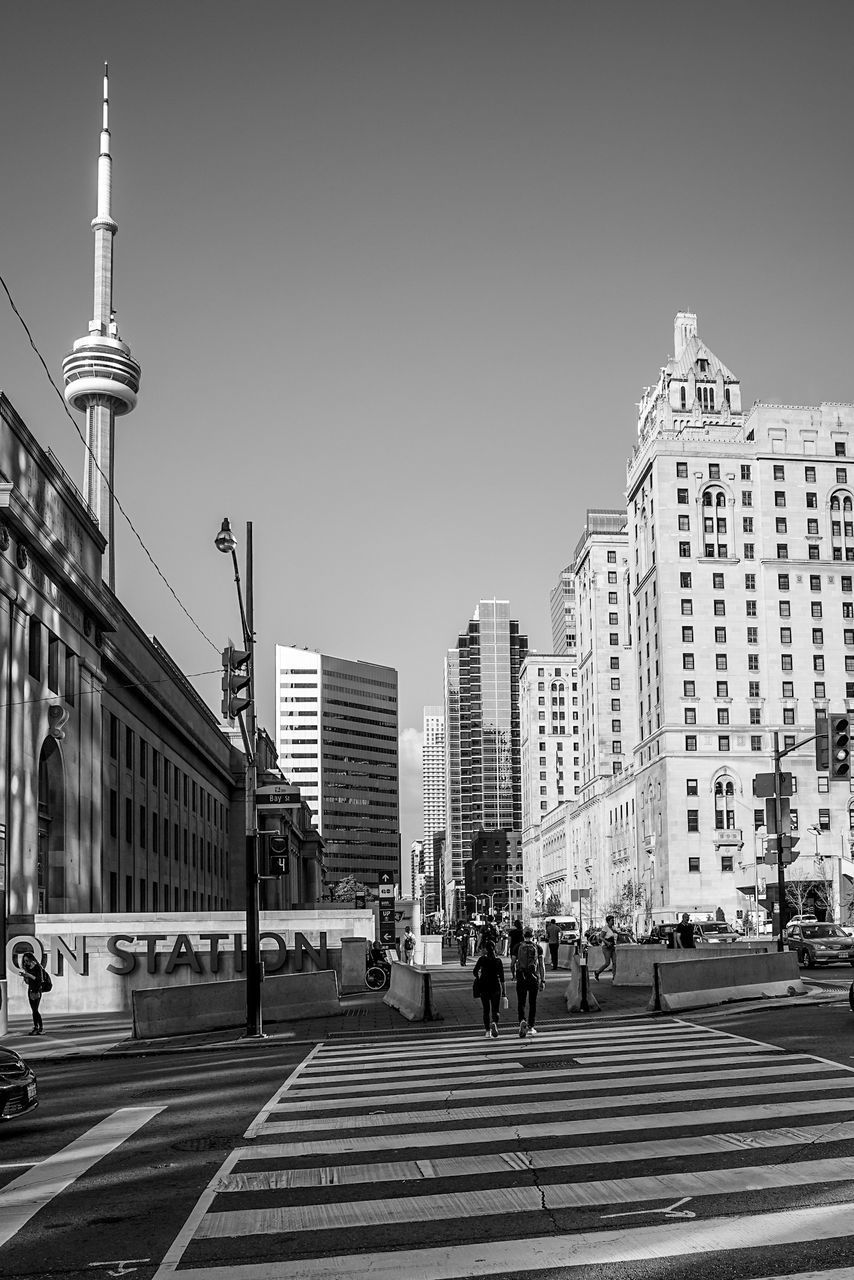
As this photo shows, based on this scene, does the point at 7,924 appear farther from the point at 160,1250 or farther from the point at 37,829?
the point at 160,1250

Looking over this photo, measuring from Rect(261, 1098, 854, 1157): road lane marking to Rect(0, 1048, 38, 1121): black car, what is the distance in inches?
104

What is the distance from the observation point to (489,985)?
74.0 ft

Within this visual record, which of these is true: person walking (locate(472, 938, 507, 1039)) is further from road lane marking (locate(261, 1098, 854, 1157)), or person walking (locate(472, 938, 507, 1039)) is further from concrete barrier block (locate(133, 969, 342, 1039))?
road lane marking (locate(261, 1098, 854, 1157))

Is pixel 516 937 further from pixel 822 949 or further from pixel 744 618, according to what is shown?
pixel 744 618

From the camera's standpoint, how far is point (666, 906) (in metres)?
112

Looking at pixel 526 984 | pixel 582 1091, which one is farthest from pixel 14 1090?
pixel 526 984

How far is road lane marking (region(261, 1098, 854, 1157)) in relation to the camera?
12.6 meters

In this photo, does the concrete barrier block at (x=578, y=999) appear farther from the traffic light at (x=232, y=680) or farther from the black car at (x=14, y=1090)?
the black car at (x=14, y=1090)

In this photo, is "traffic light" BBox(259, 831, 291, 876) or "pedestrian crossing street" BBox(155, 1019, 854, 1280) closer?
"pedestrian crossing street" BBox(155, 1019, 854, 1280)

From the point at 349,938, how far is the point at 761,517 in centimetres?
8886

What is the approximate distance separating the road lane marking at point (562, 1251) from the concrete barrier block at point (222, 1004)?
58.7 ft

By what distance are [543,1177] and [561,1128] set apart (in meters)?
2.34

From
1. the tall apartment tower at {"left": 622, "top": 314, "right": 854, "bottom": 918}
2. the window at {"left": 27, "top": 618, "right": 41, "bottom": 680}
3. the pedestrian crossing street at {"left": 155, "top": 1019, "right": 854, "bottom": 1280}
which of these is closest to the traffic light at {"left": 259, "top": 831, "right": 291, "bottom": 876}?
the pedestrian crossing street at {"left": 155, "top": 1019, "right": 854, "bottom": 1280}

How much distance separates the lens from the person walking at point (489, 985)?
Answer: 2252cm
